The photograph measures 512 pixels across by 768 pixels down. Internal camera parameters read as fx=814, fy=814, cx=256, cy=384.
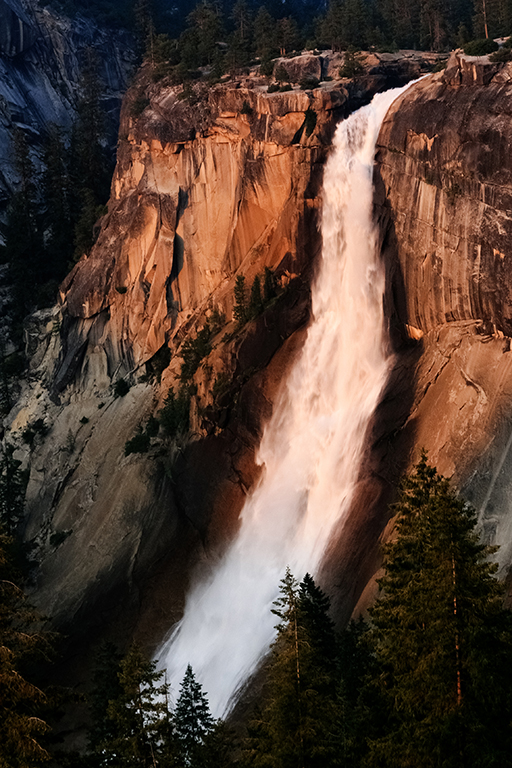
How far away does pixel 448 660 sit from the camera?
19375 mm

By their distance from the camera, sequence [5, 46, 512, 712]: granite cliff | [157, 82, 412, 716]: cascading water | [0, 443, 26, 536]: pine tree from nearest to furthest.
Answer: [5, 46, 512, 712]: granite cliff, [157, 82, 412, 716]: cascading water, [0, 443, 26, 536]: pine tree

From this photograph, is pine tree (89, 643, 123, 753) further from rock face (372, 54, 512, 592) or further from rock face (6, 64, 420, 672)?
rock face (372, 54, 512, 592)

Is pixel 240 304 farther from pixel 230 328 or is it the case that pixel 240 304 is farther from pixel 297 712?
pixel 297 712

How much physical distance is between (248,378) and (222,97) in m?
21.6

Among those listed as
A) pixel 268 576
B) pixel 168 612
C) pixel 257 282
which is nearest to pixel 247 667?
pixel 268 576

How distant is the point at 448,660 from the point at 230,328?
123ft

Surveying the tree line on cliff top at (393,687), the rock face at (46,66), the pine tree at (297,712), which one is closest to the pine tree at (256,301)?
the tree line on cliff top at (393,687)

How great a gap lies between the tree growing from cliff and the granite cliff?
531 inches

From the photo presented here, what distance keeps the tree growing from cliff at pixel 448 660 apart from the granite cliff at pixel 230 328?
1349 cm

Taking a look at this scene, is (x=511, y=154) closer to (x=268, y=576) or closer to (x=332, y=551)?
(x=332, y=551)

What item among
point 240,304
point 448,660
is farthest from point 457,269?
point 448,660

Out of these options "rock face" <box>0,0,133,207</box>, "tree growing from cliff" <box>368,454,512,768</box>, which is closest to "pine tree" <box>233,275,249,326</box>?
"tree growing from cliff" <box>368,454,512,768</box>

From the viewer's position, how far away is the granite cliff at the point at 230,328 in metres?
40.1

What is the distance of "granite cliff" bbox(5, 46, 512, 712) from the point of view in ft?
131
